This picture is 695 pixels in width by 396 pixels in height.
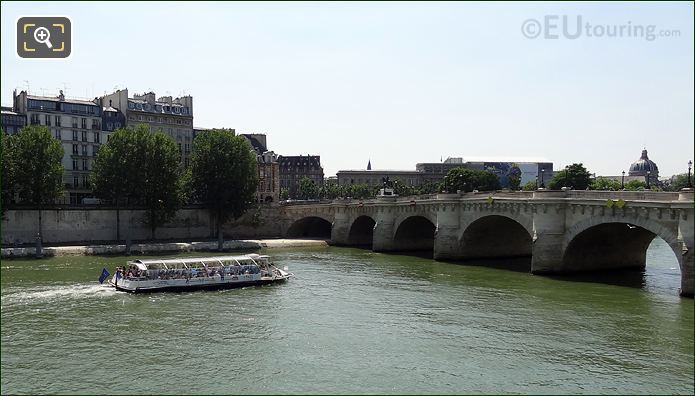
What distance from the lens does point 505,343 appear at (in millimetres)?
34719

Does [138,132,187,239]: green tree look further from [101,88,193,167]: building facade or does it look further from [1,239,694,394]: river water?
[1,239,694,394]: river water

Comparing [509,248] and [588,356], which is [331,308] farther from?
[509,248]

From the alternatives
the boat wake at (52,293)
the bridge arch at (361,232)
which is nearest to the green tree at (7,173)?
the boat wake at (52,293)

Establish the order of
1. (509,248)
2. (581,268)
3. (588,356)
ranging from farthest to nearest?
(509,248) → (581,268) → (588,356)

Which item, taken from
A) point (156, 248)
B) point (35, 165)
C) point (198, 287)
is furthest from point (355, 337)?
point (35, 165)

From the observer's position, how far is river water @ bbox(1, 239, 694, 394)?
2853 cm

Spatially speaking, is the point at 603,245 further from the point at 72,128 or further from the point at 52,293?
the point at 72,128

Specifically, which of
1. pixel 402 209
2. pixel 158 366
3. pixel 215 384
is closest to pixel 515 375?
pixel 215 384

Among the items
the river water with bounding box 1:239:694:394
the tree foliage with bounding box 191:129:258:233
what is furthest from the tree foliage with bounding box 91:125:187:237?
the river water with bounding box 1:239:694:394

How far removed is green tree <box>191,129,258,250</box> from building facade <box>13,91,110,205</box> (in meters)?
17.6

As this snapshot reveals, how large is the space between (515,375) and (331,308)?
1682cm

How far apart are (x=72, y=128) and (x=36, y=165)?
21.7 metres

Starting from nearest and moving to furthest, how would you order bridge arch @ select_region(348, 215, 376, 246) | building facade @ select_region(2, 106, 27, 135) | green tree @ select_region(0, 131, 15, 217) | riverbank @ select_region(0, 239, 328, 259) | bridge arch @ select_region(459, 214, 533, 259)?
1. bridge arch @ select_region(459, 214, 533, 259)
2. riverbank @ select_region(0, 239, 328, 259)
3. green tree @ select_region(0, 131, 15, 217)
4. bridge arch @ select_region(348, 215, 376, 246)
5. building facade @ select_region(2, 106, 27, 135)

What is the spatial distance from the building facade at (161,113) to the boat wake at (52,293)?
209 ft
